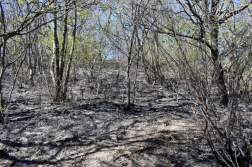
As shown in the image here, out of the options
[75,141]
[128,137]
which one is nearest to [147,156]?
[128,137]

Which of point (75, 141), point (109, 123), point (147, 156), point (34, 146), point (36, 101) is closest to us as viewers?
point (147, 156)

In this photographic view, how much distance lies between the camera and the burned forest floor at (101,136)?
296cm

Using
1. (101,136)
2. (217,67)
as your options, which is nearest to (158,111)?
(101,136)

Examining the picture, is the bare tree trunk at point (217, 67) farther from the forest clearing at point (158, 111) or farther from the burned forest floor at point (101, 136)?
the burned forest floor at point (101, 136)

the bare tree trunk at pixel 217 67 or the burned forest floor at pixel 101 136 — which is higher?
the bare tree trunk at pixel 217 67

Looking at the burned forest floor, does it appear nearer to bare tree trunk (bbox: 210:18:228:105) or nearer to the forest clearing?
the forest clearing

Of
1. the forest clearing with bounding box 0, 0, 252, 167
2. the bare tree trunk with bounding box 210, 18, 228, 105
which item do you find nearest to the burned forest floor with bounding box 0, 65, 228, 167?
the forest clearing with bounding box 0, 0, 252, 167

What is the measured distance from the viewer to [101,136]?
3.82m

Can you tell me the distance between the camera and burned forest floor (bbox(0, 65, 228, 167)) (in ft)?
9.73

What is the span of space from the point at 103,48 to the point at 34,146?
6.47 meters

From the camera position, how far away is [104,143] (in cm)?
354

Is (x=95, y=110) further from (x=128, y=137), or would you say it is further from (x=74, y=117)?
(x=128, y=137)

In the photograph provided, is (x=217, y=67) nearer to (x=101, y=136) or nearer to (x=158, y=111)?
(x=101, y=136)

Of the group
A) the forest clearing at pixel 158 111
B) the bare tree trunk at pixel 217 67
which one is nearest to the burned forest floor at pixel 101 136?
the forest clearing at pixel 158 111
